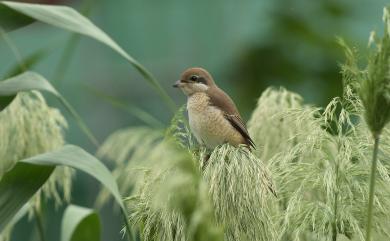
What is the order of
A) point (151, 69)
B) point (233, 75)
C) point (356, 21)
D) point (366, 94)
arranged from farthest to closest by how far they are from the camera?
point (151, 69), point (233, 75), point (356, 21), point (366, 94)

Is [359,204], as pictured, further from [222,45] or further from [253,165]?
[222,45]

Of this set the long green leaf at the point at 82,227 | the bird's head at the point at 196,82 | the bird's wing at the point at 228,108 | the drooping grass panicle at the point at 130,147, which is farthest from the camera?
the bird's head at the point at 196,82

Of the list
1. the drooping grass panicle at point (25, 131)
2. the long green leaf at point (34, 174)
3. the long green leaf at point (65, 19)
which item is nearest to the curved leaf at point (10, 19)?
the long green leaf at point (65, 19)

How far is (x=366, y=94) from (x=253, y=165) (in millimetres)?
393

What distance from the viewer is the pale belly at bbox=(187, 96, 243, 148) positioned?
10.5ft

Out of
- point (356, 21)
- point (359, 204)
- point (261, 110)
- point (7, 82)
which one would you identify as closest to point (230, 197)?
point (359, 204)

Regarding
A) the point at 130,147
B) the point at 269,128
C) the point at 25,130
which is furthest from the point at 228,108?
the point at 25,130

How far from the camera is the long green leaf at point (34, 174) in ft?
5.49

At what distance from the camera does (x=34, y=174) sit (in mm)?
1759

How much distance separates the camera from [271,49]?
5.33 metres

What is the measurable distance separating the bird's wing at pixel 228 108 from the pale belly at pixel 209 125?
0.05ft

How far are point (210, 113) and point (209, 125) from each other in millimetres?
66

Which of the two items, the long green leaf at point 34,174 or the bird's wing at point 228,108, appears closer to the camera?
the long green leaf at point 34,174

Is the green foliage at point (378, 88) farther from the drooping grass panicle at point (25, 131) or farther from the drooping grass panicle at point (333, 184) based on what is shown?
the drooping grass panicle at point (25, 131)
